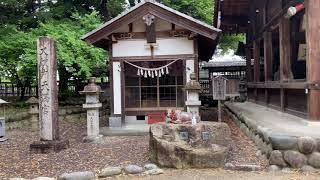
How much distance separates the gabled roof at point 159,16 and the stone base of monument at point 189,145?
5.56 metres

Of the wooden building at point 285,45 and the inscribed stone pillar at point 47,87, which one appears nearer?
the wooden building at point 285,45

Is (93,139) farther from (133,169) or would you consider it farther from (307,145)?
(307,145)

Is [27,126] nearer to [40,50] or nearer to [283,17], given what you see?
[40,50]

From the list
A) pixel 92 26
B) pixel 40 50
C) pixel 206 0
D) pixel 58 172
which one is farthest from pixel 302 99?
pixel 206 0

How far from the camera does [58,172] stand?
783 cm

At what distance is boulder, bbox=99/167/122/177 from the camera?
750 cm

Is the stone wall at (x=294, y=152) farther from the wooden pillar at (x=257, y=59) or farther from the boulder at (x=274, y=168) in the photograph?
the wooden pillar at (x=257, y=59)

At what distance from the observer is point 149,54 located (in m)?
14.2

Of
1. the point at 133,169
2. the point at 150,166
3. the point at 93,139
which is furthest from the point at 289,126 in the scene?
the point at 93,139

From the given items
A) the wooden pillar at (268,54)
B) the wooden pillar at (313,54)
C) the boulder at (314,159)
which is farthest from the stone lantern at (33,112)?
the boulder at (314,159)

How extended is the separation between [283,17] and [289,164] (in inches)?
235

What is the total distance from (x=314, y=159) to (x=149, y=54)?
830 centimetres

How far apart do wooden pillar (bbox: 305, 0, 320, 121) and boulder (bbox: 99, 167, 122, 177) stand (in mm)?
5236

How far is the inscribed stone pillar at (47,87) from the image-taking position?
33.2 ft
